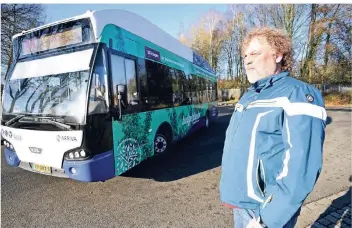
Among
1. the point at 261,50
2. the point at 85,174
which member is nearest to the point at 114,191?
the point at 85,174

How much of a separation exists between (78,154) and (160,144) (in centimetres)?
248

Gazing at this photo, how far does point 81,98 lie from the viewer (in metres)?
3.67

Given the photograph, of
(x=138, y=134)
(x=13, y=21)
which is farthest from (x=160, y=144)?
(x=13, y=21)

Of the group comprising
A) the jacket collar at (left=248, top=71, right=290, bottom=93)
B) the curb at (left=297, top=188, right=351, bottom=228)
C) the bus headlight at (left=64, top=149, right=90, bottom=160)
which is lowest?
the curb at (left=297, top=188, right=351, bottom=228)

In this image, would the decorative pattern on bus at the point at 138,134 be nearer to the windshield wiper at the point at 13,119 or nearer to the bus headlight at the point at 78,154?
the bus headlight at the point at 78,154

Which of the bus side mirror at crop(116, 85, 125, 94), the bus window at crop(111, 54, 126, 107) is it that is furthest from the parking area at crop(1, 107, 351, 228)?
the bus side mirror at crop(116, 85, 125, 94)

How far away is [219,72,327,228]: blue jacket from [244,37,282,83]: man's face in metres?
0.07

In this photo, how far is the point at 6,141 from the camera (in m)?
4.54

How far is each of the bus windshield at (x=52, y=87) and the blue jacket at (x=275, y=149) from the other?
270cm

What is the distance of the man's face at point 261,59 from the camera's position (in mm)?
1668

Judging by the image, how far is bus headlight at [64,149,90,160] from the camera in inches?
143

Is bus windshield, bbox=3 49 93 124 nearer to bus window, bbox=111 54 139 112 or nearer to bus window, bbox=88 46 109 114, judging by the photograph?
bus window, bbox=88 46 109 114

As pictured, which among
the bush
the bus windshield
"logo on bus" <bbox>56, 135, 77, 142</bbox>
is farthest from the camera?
the bush

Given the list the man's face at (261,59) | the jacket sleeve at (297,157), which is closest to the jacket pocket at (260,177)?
the jacket sleeve at (297,157)
